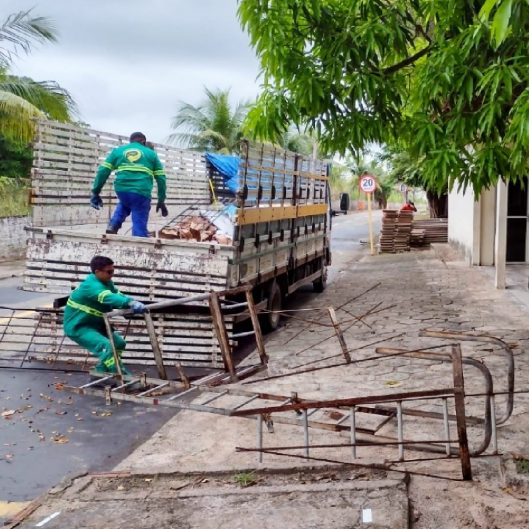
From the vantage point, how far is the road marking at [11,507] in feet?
14.1

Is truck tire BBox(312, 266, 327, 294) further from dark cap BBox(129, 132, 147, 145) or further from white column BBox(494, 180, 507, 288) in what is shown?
dark cap BBox(129, 132, 147, 145)

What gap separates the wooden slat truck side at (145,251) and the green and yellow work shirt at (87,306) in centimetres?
81

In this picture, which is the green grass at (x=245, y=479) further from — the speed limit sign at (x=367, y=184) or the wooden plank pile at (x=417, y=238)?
the wooden plank pile at (x=417, y=238)

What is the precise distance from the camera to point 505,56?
4098 mm

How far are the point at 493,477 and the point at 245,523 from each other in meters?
1.62

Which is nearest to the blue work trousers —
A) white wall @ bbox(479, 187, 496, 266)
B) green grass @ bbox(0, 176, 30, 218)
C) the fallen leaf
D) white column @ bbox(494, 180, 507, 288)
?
the fallen leaf

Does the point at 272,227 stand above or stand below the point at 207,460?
above

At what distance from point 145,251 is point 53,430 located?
237cm

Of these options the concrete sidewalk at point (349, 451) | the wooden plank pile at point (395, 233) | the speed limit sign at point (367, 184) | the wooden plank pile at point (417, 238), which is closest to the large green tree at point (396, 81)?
the concrete sidewalk at point (349, 451)

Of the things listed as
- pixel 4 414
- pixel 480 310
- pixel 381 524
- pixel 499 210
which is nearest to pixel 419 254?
pixel 499 210

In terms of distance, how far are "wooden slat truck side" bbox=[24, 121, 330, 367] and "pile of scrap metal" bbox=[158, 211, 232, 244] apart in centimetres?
46

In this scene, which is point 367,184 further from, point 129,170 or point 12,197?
point 129,170

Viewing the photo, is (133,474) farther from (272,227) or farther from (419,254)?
(419,254)

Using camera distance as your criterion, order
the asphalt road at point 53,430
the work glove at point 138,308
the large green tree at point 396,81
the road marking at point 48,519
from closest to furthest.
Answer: the road marking at point 48,519, the large green tree at point 396,81, the asphalt road at point 53,430, the work glove at point 138,308
